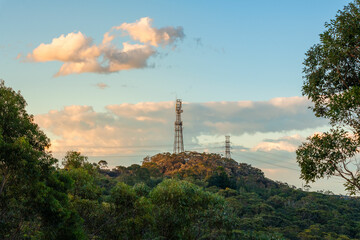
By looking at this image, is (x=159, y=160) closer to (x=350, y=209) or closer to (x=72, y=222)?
(x=350, y=209)

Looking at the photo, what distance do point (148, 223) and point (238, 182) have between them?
72.0 m

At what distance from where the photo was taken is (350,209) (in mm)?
71500

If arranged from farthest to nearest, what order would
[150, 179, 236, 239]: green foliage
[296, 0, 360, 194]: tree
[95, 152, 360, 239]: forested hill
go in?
1. [95, 152, 360, 239]: forested hill
2. [150, 179, 236, 239]: green foliage
3. [296, 0, 360, 194]: tree

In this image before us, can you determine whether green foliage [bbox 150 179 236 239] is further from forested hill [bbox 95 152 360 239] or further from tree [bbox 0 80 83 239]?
tree [bbox 0 80 83 239]

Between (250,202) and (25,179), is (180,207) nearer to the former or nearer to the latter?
(25,179)

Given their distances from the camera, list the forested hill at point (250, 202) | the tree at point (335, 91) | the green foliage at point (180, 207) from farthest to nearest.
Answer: the forested hill at point (250, 202), the green foliage at point (180, 207), the tree at point (335, 91)

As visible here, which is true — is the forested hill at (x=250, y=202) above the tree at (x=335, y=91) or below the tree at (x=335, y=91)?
below

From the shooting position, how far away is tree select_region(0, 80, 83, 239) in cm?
1623

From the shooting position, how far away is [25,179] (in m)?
16.8

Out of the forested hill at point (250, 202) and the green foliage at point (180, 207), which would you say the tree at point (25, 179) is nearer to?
the green foliage at point (180, 207)

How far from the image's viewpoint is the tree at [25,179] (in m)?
16.2

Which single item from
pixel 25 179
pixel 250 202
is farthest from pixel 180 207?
pixel 250 202

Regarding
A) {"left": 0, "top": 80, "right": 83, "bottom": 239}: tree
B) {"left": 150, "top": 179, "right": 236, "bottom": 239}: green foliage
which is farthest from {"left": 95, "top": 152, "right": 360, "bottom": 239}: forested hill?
{"left": 0, "top": 80, "right": 83, "bottom": 239}: tree

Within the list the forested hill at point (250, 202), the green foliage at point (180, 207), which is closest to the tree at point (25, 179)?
the green foliage at point (180, 207)
